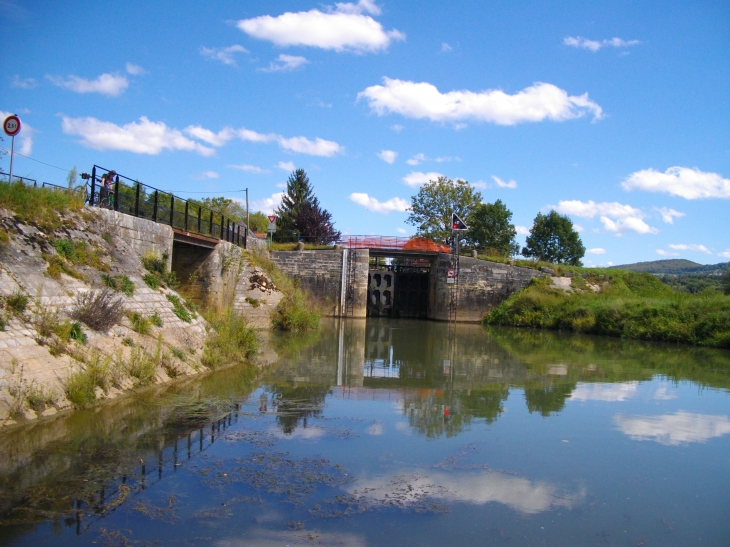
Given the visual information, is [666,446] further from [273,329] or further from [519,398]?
[273,329]

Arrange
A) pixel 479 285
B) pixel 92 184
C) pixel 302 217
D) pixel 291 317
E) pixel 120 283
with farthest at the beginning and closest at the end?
pixel 302 217
pixel 479 285
pixel 291 317
pixel 92 184
pixel 120 283

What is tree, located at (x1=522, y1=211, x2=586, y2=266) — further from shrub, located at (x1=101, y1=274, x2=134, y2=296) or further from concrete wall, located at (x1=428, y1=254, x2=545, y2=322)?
shrub, located at (x1=101, y1=274, x2=134, y2=296)

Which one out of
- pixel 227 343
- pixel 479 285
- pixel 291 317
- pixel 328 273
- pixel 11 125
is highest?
pixel 11 125

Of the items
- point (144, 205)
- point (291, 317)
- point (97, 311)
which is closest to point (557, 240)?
point (291, 317)

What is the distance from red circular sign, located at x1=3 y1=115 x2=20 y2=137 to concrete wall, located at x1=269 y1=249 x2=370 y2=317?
75.6ft

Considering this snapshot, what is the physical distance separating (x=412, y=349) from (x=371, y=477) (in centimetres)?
1378

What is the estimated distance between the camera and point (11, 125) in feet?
39.6

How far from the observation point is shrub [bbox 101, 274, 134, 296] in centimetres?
1149

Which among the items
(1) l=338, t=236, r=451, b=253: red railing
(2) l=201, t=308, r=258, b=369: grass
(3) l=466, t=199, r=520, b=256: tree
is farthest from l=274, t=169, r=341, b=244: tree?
(2) l=201, t=308, r=258, b=369: grass

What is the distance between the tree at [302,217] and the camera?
1835 inches

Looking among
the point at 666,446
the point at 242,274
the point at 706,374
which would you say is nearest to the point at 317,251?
the point at 242,274

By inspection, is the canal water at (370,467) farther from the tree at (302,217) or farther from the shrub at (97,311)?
the tree at (302,217)

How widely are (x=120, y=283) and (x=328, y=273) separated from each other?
2361cm

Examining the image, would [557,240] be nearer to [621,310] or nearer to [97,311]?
[621,310]
